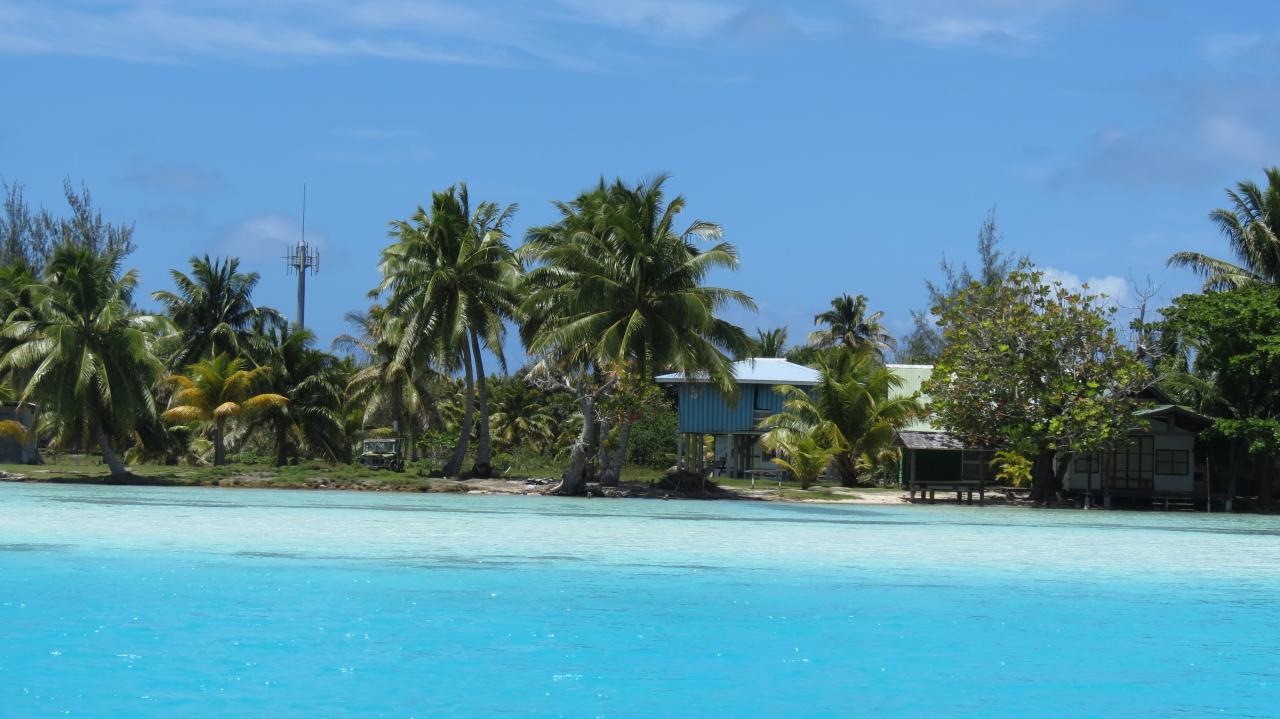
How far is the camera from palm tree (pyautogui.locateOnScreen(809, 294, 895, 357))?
210 ft

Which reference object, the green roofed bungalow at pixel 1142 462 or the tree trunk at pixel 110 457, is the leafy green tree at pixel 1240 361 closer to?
the green roofed bungalow at pixel 1142 462

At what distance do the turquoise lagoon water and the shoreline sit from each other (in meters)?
13.8

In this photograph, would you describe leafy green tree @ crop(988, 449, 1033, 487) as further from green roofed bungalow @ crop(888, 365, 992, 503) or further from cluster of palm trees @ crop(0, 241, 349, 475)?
cluster of palm trees @ crop(0, 241, 349, 475)

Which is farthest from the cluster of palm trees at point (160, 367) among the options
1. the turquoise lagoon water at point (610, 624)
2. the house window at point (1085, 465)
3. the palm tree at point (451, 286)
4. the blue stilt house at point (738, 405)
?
the house window at point (1085, 465)

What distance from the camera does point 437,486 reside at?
36.1 m

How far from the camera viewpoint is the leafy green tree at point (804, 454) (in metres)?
39.4

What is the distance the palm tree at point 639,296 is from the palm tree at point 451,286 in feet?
9.65

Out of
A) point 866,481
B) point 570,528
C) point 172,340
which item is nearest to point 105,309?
point 172,340

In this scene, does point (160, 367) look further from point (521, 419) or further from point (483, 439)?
point (521, 419)

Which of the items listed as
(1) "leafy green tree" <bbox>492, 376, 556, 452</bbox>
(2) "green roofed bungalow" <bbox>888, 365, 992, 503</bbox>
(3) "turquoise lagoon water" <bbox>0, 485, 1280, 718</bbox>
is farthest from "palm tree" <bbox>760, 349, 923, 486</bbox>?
(3) "turquoise lagoon water" <bbox>0, 485, 1280, 718</bbox>

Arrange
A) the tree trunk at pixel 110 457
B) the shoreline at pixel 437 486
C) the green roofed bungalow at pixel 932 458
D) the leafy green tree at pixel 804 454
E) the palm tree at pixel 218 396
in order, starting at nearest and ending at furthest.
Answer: the shoreline at pixel 437 486 → the tree trunk at pixel 110 457 → the green roofed bungalow at pixel 932 458 → the leafy green tree at pixel 804 454 → the palm tree at pixel 218 396

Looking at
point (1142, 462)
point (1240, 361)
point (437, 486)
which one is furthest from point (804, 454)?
point (1240, 361)

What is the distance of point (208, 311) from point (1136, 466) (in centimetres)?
3107

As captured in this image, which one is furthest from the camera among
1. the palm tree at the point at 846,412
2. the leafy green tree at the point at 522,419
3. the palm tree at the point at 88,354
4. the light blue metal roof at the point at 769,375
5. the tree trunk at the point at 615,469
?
the leafy green tree at the point at 522,419
